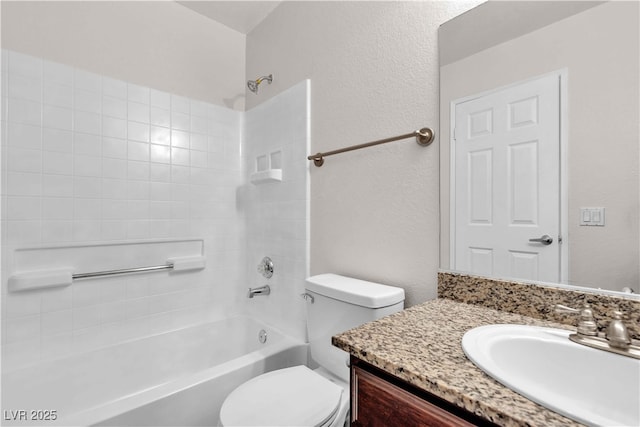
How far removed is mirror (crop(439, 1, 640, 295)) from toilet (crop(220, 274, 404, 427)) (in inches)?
24.1

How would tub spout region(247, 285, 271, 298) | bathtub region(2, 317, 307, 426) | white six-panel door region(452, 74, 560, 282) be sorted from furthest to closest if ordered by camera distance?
tub spout region(247, 285, 271, 298) < bathtub region(2, 317, 307, 426) < white six-panel door region(452, 74, 560, 282)

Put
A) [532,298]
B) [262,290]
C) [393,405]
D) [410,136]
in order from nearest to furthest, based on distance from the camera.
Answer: [393,405] → [532,298] → [410,136] → [262,290]

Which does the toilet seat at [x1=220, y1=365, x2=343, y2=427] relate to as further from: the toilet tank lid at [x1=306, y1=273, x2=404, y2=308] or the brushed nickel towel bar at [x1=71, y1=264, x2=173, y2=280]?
the brushed nickel towel bar at [x1=71, y1=264, x2=173, y2=280]

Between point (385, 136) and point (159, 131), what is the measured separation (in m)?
1.38

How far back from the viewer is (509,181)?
0.90 metres

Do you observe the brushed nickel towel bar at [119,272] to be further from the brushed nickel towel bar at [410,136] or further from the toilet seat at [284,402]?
the brushed nickel towel bar at [410,136]

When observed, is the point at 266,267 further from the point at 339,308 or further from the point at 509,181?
the point at 509,181

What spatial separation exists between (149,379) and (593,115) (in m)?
2.15

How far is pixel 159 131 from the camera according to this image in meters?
1.85

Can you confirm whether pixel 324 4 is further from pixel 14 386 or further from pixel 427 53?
pixel 14 386

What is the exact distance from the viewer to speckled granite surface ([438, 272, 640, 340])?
2.36ft

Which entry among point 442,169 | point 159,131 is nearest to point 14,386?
point 159,131

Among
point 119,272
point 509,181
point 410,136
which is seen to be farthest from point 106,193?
point 509,181

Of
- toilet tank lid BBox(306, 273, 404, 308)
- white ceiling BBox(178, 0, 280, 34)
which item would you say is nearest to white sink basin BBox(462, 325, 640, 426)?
toilet tank lid BBox(306, 273, 404, 308)
